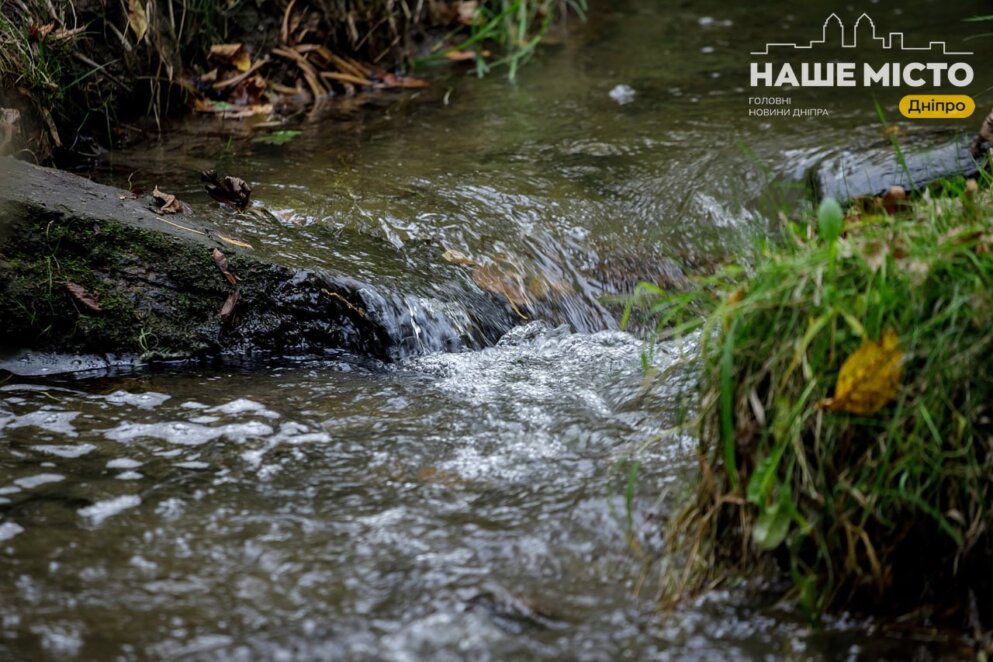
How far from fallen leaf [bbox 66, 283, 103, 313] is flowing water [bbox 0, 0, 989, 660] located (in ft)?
1.10

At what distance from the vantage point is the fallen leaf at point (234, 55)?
5.96m

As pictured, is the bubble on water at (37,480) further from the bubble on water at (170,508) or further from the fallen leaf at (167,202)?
the fallen leaf at (167,202)

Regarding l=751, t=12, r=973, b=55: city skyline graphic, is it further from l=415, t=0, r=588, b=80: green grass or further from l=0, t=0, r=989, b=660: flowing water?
l=415, t=0, r=588, b=80: green grass

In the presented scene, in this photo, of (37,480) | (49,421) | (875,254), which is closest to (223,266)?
(49,421)

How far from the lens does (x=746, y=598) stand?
2.04 metres

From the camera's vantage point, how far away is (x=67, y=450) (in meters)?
2.75

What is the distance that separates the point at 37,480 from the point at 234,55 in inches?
162

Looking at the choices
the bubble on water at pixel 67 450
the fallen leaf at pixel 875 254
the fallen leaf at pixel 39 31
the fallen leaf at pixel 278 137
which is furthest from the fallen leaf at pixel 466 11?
the fallen leaf at pixel 875 254

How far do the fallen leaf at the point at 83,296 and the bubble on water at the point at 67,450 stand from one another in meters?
0.84

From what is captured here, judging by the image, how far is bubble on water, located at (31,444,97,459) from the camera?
8.92ft

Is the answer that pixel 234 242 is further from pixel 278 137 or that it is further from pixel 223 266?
pixel 278 137

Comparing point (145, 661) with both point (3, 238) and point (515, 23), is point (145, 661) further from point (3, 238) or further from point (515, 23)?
point (515, 23)

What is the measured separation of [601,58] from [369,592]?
227 inches

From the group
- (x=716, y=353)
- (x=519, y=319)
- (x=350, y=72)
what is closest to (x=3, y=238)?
(x=519, y=319)
